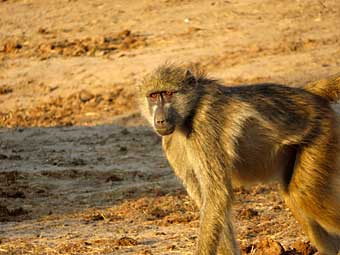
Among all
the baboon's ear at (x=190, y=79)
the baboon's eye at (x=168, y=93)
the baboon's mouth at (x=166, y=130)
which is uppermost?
the baboon's ear at (x=190, y=79)

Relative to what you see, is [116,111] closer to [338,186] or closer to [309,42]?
[309,42]

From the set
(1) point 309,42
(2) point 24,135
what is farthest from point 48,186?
(1) point 309,42

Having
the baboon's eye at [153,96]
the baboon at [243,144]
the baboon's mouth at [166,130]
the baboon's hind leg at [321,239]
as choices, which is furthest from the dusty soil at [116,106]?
the baboon's eye at [153,96]

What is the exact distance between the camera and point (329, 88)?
816 centimetres

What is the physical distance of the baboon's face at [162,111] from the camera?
7.70 meters

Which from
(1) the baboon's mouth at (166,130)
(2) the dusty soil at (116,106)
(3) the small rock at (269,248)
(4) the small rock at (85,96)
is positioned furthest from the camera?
(4) the small rock at (85,96)

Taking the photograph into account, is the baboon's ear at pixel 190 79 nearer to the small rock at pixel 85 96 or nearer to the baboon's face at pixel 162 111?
the baboon's face at pixel 162 111

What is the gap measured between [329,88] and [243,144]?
30.5 inches

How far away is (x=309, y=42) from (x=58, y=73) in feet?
12.4

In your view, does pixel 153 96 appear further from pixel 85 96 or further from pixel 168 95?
pixel 85 96

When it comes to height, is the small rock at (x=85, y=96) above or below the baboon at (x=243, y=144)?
below

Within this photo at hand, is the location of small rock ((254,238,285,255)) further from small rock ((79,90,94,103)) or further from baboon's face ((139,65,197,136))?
small rock ((79,90,94,103))

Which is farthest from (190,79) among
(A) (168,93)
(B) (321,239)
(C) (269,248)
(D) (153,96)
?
(B) (321,239)

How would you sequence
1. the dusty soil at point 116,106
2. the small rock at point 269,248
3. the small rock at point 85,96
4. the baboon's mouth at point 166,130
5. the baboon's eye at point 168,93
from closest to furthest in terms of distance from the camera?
the baboon's mouth at point 166,130 → the small rock at point 269,248 → the baboon's eye at point 168,93 → the dusty soil at point 116,106 → the small rock at point 85,96
